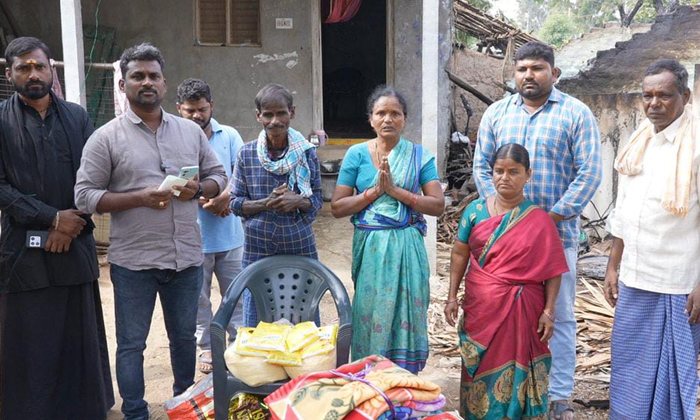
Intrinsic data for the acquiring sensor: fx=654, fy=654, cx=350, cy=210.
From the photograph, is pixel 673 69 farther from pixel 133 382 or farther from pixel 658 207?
pixel 133 382

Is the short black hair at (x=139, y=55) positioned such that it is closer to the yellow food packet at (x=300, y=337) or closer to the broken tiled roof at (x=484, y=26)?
the yellow food packet at (x=300, y=337)

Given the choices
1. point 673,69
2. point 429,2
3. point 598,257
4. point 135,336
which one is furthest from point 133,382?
point 598,257

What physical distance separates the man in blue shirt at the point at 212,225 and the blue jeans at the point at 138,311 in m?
0.72

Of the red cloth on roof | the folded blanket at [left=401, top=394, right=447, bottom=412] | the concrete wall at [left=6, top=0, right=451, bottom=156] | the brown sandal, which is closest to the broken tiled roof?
the red cloth on roof

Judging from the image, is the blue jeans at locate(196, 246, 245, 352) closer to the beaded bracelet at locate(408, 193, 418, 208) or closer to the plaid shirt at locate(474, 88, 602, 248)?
the beaded bracelet at locate(408, 193, 418, 208)

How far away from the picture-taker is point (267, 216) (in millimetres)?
3555

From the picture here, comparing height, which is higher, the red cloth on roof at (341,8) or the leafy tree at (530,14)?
the leafy tree at (530,14)

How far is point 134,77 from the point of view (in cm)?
323

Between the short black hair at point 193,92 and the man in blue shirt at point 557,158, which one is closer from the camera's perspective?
the man in blue shirt at point 557,158

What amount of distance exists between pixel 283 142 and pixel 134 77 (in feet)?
2.73

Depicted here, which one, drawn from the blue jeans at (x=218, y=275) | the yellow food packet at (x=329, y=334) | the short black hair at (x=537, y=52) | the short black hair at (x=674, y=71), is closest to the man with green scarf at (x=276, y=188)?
the yellow food packet at (x=329, y=334)

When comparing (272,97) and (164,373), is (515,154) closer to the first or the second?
(272,97)

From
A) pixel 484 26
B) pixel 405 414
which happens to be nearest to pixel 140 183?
pixel 405 414

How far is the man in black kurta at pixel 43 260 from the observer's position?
329cm
